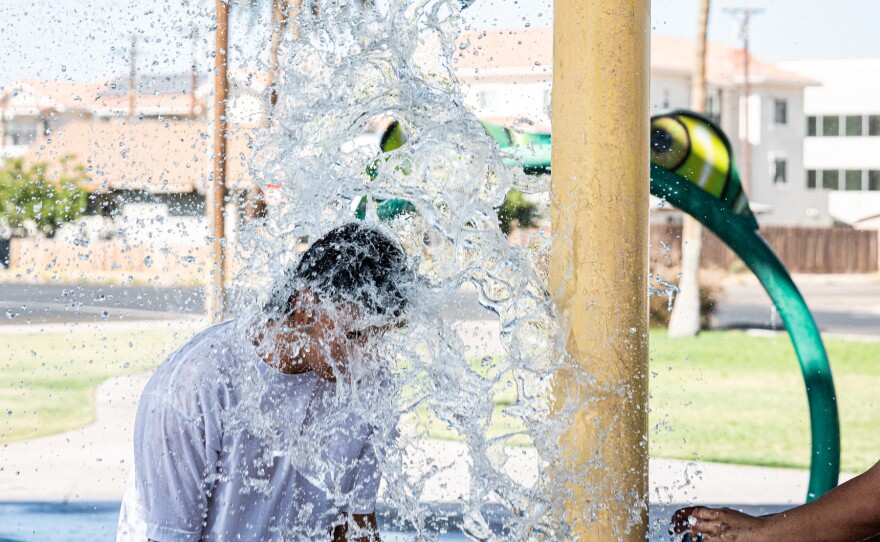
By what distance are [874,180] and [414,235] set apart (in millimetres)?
48588

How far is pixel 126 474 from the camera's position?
6.98 meters

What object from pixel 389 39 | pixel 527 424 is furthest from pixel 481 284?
pixel 389 39

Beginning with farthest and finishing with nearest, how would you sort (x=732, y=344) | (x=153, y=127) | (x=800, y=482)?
(x=153, y=127) → (x=732, y=344) → (x=800, y=482)

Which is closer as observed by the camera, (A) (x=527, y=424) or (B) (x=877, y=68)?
(A) (x=527, y=424)

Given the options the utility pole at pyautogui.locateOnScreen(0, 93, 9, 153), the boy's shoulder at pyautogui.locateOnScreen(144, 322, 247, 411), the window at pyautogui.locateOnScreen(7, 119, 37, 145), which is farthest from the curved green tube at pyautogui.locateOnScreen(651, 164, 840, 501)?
the window at pyautogui.locateOnScreen(7, 119, 37, 145)

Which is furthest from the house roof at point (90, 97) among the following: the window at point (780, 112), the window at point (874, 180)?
the window at point (874, 180)

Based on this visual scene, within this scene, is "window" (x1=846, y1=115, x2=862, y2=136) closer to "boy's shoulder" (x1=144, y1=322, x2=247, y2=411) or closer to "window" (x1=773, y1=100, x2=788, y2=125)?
"window" (x1=773, y1=100, x2=788, y2=125)

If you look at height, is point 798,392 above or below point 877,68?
below

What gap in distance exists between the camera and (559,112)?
2.28 metres

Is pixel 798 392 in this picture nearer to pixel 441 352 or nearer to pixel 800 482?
pixel 800 482

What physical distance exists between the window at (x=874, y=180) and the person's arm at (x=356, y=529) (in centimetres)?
4876

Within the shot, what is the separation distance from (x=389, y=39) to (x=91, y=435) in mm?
5854

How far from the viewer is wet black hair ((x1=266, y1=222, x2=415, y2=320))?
88.7 inches

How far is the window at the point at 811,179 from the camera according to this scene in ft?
155
